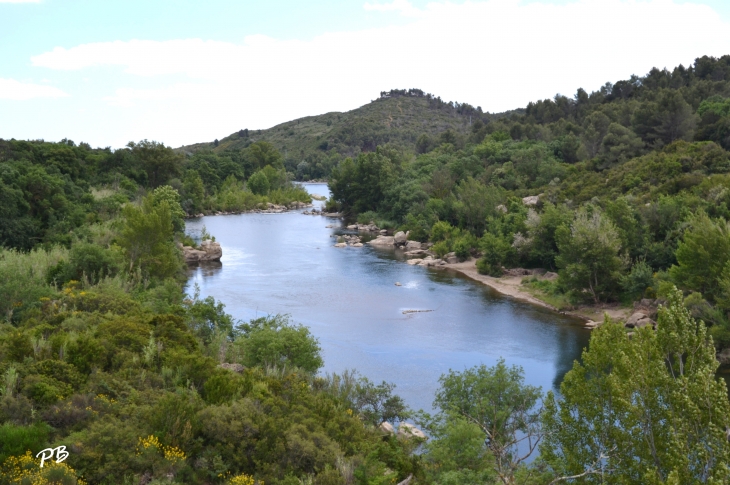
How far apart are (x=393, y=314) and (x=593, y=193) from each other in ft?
90.3

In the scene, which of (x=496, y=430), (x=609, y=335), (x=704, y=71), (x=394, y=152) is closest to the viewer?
(x=609, y=335)

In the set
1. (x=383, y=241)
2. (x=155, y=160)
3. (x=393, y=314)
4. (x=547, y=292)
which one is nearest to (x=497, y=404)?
(x=393, y=314)

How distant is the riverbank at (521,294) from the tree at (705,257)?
15.7 ft

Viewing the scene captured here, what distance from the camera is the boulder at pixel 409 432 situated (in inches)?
848

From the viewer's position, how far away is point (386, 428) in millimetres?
22438

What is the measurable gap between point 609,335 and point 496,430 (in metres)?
6.67

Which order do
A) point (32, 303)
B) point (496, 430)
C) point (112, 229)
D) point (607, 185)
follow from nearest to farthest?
point (496, 430)
point (32, 303)
point (112, 229)
point (607, 185)

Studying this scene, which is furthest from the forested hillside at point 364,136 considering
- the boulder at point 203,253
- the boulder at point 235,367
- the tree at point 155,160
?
the boulder at point 235,367

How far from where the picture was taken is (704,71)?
9269 cm

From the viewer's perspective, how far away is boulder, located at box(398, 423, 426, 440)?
848 inches

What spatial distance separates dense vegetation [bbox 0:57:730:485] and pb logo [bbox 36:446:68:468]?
8.3 inches

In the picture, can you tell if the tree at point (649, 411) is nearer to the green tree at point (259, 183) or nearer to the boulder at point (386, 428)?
the boulder at point (386, 428)

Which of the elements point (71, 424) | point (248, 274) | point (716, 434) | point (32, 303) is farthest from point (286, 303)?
point (716, 434)

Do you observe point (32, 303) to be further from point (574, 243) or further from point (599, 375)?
point (574, 243)
